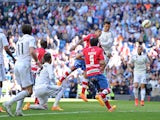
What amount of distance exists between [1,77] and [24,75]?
2.98 metres

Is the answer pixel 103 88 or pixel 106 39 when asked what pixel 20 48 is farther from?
pixel 106 39

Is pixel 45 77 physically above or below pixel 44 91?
above

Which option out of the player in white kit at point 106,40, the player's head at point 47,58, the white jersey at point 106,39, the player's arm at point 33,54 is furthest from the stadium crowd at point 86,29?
the player's arm at point 33,54

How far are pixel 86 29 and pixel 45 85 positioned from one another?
23.3 meters

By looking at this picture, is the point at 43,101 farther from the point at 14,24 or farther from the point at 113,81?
the point at 14,24

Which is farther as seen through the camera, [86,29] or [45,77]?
[86,29]

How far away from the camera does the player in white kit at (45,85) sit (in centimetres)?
2186

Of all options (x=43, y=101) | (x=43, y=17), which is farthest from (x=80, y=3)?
(x=43, y=101)

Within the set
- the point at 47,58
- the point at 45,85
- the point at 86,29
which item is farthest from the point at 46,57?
the point at 86,29

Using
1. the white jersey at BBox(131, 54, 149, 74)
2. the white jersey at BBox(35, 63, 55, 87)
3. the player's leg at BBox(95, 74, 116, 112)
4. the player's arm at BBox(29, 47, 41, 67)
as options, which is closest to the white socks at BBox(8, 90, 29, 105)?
the player's arm at BBox(29, 47, 41, 67)

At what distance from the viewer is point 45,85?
22.0 metres

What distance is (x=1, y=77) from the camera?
21828mm

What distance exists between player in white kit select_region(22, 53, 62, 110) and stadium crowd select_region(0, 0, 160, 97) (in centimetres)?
1499

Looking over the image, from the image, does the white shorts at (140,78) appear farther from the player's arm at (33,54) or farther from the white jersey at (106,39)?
the player's arm at (33,54)
